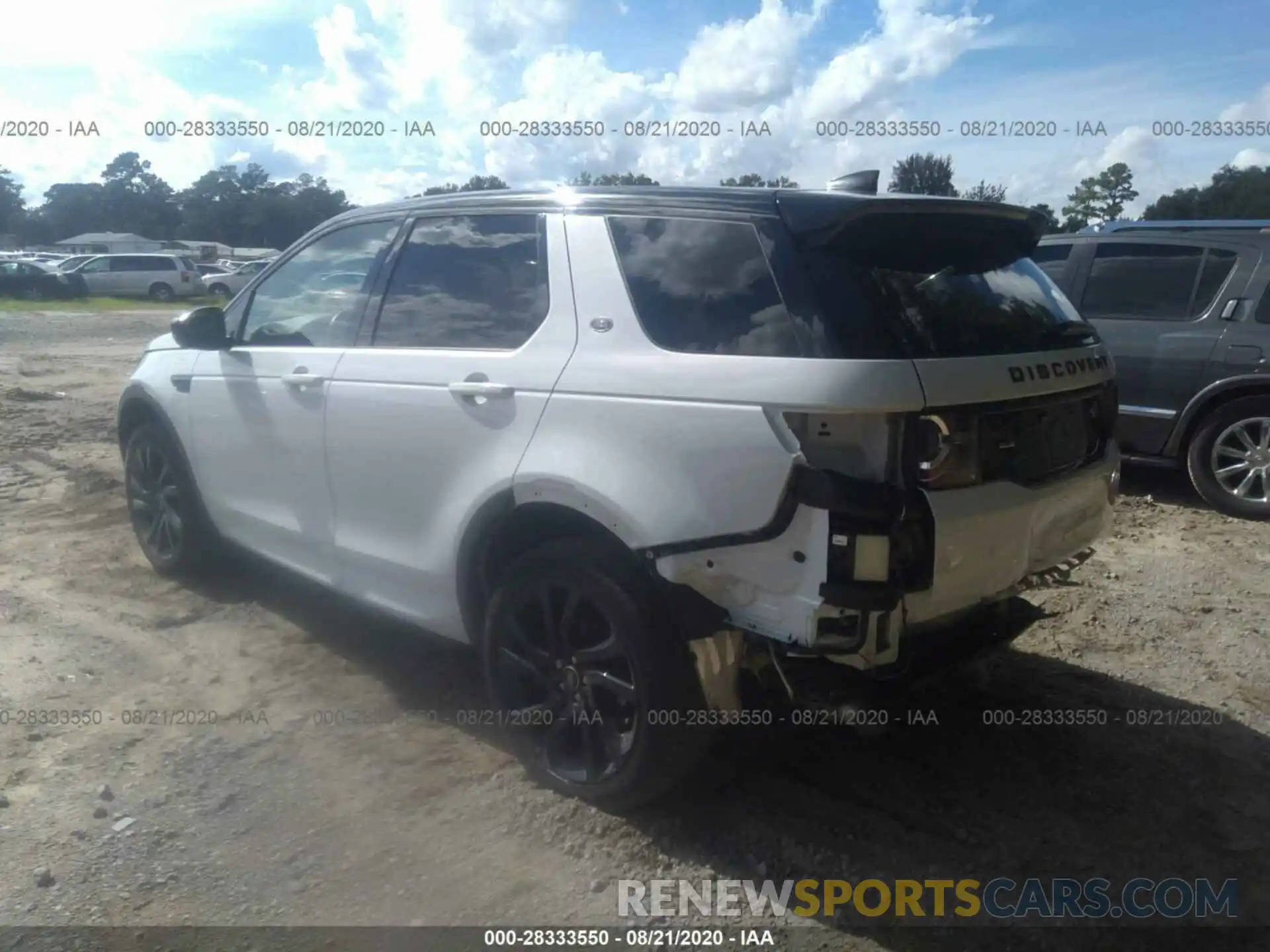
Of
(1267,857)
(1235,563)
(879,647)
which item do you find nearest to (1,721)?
(879,647)

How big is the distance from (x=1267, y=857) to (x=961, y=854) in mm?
912

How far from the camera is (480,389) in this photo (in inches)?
129

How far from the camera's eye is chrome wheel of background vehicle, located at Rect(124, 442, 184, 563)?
5.08 m

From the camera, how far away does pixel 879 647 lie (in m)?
2.59

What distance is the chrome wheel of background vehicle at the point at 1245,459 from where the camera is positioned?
6.46 m

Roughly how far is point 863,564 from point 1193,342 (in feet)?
17.6

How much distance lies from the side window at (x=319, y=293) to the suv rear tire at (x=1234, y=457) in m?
5.43

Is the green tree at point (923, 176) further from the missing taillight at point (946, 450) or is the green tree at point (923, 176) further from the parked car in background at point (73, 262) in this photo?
the parked car in background at point (73, 262)

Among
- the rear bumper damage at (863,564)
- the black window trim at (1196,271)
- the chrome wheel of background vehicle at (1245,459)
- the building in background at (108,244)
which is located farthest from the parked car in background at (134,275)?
the rear bumper damage at (863,564)

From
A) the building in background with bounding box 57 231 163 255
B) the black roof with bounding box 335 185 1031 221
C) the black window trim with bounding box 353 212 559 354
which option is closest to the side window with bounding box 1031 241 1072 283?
the black roof with bounding box 335 185 1031 221

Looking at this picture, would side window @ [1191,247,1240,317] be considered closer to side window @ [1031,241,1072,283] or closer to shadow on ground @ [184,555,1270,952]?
side window @ [1031,241,1072,283]

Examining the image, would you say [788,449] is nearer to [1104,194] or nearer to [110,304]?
[1104,194]

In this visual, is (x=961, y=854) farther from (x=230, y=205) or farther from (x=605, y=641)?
(x=230, y=205)

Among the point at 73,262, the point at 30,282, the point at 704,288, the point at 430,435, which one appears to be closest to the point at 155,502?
the point at 430,435
